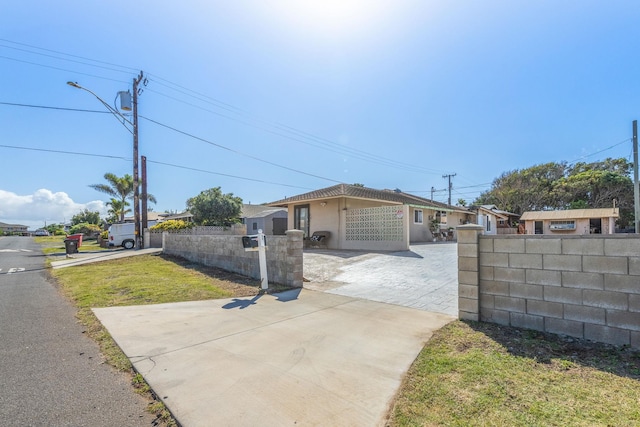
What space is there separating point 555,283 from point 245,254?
7354 millimetres

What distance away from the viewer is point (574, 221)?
2866 cm

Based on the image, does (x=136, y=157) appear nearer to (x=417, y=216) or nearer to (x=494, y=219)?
(x=417, y=216)

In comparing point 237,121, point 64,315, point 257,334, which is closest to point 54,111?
point 237,121

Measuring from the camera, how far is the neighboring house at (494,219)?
26.1 meters

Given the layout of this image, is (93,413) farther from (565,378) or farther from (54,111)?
(54,111)

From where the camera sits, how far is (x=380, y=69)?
11.7 meters

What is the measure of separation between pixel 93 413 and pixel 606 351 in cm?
512

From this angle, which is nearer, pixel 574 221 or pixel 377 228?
pixel 377 228

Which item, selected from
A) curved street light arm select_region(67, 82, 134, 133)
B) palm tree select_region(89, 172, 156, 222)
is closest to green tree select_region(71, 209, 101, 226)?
palm tree select_region(89, 172, 156, 222)

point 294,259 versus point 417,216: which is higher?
point 417,216

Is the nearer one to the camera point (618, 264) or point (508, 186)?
point (618, 264)

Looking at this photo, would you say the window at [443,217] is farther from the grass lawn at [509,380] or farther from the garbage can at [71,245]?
the garbage can at [71,245]

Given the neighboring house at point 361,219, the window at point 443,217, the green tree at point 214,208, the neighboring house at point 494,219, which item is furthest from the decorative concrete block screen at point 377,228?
the neighboring house at point 494,219

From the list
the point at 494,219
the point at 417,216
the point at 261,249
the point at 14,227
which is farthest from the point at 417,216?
the point at 14,227
